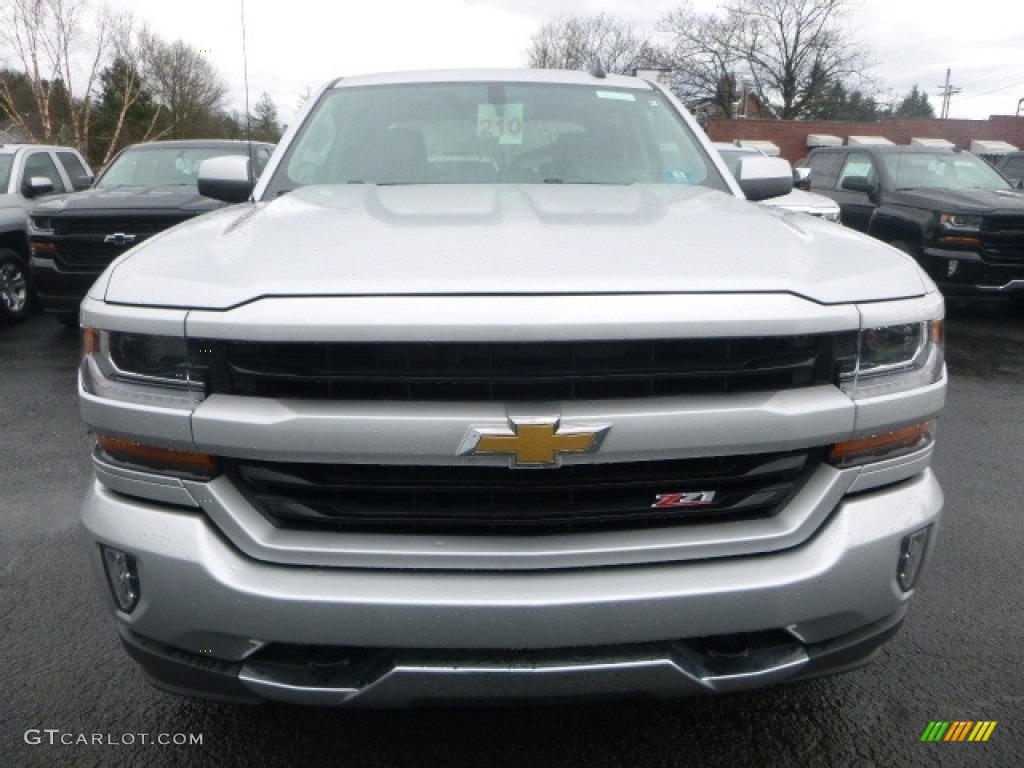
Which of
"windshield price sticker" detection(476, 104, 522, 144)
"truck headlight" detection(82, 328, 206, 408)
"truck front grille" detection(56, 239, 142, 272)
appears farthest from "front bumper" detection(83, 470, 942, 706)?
"truck front grille" detection(56, 239, 142, 272)

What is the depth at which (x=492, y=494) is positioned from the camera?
183 centimetres

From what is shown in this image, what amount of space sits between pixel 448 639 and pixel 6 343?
25.1 ft

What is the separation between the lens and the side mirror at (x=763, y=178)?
340cm

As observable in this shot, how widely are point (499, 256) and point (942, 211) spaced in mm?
8040

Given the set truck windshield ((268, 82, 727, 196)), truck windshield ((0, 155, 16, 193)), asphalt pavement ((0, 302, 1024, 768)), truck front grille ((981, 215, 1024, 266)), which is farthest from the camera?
truck windshield ((0, 155, 16, 193))

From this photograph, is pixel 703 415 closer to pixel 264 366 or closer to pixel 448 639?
pixel 448 639

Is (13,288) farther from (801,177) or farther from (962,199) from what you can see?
(962,199)

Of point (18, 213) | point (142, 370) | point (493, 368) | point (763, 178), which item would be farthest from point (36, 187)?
point (493, 368)

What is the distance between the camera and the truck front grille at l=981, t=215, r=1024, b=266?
8367 mm

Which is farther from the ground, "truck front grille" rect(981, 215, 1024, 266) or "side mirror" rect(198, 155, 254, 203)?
"side mirror" rect(198, 155, 254, 203)

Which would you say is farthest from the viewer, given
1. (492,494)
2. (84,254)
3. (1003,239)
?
(1003,239)

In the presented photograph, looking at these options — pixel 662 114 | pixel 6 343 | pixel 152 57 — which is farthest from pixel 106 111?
pixel 662 114

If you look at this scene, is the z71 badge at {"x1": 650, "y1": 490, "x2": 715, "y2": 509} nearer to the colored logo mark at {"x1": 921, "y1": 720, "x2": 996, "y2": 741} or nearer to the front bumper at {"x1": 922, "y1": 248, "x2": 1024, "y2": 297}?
the colored logo mark at {"x1": 921, "y1": 720, "x2": 996, "y2": 741}

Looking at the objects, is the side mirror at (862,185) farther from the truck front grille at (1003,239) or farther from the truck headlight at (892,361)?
the truck headlight at (892,361)
